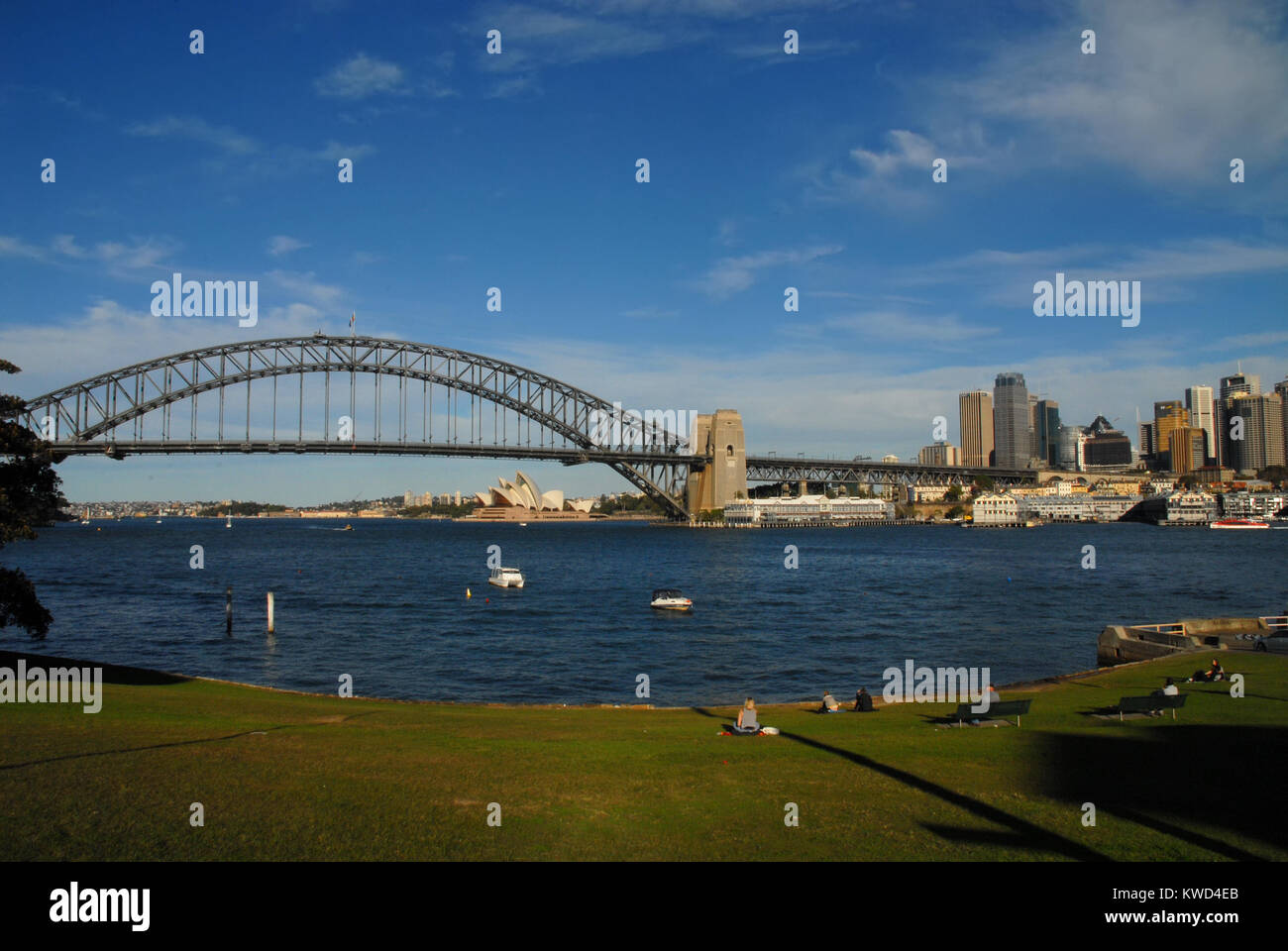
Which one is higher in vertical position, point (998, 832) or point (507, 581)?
point (998, 832)

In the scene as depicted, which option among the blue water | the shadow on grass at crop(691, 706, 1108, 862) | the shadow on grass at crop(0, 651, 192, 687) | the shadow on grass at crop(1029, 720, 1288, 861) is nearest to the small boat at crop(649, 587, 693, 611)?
the blue water

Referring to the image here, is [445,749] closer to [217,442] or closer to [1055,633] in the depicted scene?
[1055,633]

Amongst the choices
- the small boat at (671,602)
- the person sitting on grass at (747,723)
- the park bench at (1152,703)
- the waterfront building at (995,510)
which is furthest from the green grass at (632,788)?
the waterfront building at (995,510)

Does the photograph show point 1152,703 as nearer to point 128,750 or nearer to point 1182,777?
point 1182,777

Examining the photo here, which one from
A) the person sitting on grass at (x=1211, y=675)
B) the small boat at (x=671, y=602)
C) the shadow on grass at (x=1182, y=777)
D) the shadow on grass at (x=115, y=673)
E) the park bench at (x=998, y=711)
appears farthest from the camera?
the small boat at (x=671, y=602)

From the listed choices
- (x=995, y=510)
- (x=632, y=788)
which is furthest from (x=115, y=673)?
(x=995, y=510)

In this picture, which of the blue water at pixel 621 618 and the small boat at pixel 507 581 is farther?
the small boat at pixel 507 581

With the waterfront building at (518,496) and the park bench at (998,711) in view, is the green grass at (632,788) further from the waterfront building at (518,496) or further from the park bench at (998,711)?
the waterfront building at (518,496)
